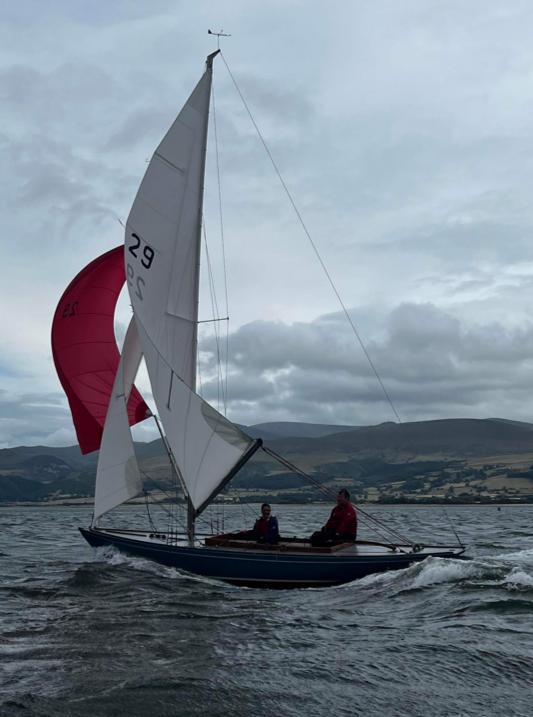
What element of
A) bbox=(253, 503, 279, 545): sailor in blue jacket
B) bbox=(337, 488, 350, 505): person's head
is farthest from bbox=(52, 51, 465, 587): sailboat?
bbox=(337, 488, 350, 505): person's head

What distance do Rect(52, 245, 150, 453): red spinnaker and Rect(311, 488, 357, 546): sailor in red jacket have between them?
693 cm

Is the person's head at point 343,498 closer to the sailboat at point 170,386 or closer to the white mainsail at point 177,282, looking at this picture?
the sailboat at point 170,386

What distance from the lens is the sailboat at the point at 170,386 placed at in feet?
64.7

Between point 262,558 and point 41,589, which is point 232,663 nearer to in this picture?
point 262,558

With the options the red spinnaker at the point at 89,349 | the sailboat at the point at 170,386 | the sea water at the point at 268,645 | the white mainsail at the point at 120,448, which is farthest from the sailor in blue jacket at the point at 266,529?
the red spinnaker at the point at 89,349

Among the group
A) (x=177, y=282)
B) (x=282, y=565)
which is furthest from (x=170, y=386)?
(x=282, y=565)

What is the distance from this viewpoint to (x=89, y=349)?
2380cm

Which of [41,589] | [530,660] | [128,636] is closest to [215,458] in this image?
[41,589]

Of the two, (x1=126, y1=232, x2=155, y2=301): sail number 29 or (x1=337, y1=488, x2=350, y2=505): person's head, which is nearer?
(x1=337, y1=488, x2=350, y2=505): person's head

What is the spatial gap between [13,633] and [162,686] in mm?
4494

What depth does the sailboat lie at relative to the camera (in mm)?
19719

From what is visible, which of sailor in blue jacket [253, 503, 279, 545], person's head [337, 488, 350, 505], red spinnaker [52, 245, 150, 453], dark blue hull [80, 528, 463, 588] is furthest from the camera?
red spinnaker [52, 245, 150, 453]

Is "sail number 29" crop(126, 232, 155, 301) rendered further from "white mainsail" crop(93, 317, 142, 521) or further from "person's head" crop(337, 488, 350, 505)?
"person's head" crop(337, 488, 350, 505)

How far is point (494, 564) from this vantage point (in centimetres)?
2205
